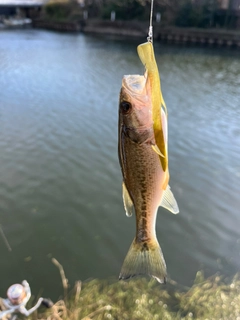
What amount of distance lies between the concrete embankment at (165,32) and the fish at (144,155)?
93.1ft

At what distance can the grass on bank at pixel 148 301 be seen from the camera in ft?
11.9

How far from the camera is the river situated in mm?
4688

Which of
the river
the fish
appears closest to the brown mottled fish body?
the fish

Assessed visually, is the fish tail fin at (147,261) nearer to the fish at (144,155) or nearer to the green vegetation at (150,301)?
the fish at (144,155)

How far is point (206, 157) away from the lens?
7.44 m

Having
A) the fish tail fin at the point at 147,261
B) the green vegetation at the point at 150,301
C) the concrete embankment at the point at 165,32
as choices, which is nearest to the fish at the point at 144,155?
the fish tail fin at the point at 147,261

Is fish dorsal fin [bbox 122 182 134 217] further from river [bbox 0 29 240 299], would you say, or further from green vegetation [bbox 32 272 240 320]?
river [bbox 0 29 240 299]

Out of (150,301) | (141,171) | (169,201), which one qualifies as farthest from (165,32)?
(141,171)

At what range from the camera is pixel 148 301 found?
12.8 feet

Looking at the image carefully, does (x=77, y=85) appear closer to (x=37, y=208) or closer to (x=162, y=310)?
(x=37, y=208)

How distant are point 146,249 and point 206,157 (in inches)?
238

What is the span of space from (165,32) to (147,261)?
101 ft

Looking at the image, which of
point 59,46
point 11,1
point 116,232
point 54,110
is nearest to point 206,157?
point 116,232

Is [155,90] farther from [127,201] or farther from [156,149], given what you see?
[127,201]
